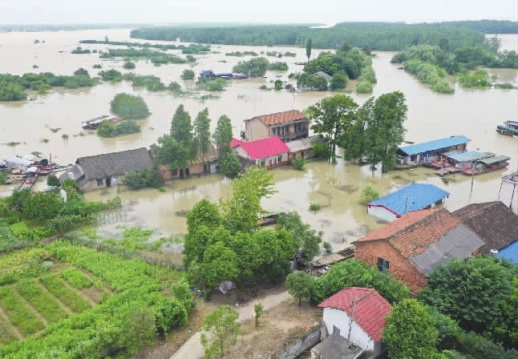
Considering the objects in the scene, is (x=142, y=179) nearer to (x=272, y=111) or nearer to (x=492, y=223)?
(x=492, y=223)

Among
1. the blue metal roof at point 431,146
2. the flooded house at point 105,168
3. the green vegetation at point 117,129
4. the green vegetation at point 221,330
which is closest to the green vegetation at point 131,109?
the green vegetation at point 117,129

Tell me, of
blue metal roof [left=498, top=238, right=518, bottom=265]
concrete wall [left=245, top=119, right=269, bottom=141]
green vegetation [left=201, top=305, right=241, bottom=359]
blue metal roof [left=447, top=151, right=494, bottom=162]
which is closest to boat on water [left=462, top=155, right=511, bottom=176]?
blue metal roof [left=447, top=151, right=494, bottom=162]

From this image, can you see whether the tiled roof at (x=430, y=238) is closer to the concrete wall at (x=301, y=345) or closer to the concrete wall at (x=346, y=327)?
the concrete wall at (x=346, y=327)

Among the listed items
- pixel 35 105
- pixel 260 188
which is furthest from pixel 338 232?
pixel 35 105

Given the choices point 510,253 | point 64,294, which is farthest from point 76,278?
point 510,253

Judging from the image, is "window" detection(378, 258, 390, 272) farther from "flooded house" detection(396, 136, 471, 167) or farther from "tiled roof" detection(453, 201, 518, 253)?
"flooded house" detection(396, 136, 471, 167)
